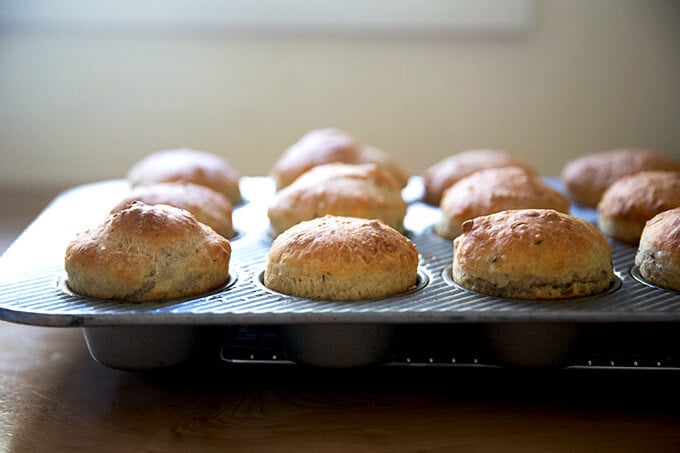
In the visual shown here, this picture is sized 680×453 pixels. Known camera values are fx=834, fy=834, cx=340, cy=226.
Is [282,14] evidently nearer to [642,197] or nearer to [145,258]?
[642,197]

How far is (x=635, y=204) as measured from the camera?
212 centimetres

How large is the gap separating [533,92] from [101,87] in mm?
1912

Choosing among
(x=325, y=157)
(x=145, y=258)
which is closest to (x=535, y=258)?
(x=145, y=258)

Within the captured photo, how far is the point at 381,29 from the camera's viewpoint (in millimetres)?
3605

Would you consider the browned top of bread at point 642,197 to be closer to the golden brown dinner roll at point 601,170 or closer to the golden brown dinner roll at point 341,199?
the golden brown dinner roll at point 601,170

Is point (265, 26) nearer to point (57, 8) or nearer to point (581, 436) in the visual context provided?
point (57, 8)

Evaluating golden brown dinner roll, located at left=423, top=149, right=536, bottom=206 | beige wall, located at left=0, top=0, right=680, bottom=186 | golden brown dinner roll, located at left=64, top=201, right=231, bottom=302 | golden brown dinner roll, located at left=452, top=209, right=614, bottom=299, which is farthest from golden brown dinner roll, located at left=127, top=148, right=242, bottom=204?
beige wall, located at left=0, top=0, right=680, bottom=186

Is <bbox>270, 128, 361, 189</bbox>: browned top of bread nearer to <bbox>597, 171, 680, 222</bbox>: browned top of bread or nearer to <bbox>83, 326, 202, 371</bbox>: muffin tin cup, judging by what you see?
<bbox>597, 171, 680, 222</bbox>: browned top of bread

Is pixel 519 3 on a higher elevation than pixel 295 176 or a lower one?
higher

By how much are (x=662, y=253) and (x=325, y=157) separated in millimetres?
1114

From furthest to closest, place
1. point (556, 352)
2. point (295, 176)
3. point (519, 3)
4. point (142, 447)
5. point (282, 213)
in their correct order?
point (519, 3) < point (295, 176) < point (282, 213) < point (556, 352) < point (142, 447)

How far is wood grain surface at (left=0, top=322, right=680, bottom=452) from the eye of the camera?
141cm

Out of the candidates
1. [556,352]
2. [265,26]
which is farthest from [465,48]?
[556,352]

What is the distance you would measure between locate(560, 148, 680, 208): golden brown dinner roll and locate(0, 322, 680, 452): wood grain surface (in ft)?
Answer: 3.38
